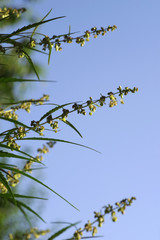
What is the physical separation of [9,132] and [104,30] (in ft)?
2.40

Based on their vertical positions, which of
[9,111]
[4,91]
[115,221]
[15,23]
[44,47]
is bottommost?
[115,221]

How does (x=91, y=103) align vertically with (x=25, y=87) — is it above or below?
below

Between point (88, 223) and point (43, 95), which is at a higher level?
point (43, 95)

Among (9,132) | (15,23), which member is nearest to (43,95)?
(9,132)

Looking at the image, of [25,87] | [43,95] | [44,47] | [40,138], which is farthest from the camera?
[25,87]

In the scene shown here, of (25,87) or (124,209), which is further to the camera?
(25,87)

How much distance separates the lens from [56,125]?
1242 mm

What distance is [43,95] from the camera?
1571 mm

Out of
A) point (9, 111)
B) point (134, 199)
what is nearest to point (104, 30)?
point (9, 111)

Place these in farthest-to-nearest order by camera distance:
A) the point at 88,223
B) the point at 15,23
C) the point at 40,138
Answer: the point at 15,23
the point at 40,138
the point at 88,223

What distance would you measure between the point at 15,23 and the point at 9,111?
16.8ft

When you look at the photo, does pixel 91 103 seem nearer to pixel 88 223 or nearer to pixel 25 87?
pixel 88 223

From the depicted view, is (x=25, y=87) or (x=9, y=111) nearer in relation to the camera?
(x=9, y=111)

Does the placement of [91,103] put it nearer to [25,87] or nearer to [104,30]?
[104,30]
